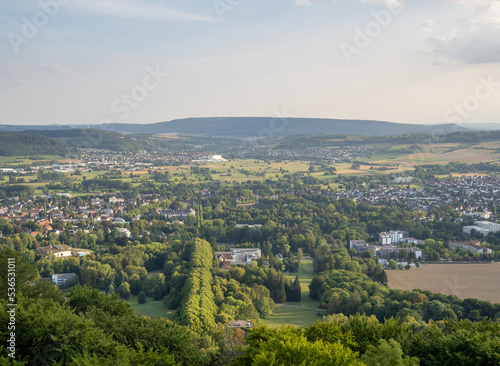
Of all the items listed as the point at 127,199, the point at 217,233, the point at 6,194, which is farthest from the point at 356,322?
the point at 6,194

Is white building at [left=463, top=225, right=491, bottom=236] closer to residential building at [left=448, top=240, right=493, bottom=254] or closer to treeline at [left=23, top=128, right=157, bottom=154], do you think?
residential building at [left=448, top=240, right=493, bottom=254]

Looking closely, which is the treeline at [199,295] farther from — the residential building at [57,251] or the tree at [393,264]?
the tree at [393,264]

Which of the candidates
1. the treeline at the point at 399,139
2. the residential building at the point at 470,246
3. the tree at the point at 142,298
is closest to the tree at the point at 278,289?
the tree at the point at 142,298

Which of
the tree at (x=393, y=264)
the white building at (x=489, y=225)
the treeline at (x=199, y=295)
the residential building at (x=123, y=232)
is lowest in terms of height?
the residential building at (x=123, y=232)

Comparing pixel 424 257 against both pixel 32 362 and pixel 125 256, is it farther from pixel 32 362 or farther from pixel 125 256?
pixel 32 362

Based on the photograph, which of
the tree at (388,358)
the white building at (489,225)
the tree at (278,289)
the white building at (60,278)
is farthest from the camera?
the white building at (489,225)

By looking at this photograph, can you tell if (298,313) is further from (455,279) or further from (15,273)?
(15,273)
